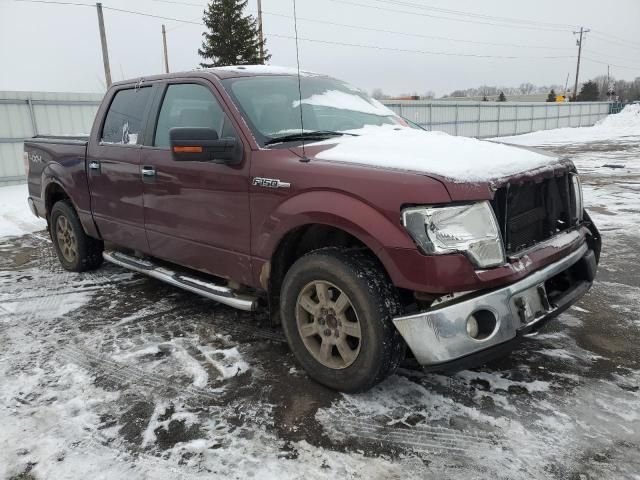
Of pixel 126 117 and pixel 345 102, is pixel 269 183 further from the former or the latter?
pixel 126 117

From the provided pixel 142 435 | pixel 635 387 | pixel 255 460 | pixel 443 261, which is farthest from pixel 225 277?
pixel 635 387

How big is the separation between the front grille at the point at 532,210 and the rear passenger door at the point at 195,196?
60.3 inches

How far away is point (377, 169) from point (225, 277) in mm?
1463

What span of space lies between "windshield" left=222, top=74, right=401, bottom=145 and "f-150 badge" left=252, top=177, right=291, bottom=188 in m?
0.27

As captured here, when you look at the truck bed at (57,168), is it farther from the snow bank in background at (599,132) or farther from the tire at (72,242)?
the snow bank in background at (599,132)

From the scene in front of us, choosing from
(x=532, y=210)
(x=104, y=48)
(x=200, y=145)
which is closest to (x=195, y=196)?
(x=200, y=145)

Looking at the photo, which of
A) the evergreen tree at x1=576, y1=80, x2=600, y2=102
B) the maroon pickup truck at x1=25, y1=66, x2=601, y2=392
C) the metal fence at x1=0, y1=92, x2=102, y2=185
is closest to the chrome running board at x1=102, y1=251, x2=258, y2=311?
the maroon pickup truck at x1=25, y1=66, x2=601, y2=392

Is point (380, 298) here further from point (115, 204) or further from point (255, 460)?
point (115, 204)

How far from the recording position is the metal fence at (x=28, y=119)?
40.6 feet

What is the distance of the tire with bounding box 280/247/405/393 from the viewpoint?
8.36 feet

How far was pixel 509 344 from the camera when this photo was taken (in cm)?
246

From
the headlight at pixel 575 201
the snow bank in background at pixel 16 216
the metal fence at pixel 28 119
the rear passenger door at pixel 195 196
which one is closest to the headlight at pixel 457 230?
the headlight at pixel 575 201

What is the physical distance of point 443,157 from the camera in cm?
268

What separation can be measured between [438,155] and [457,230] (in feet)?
1.72
